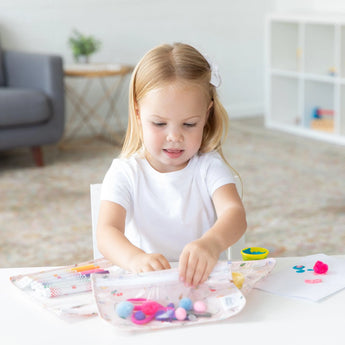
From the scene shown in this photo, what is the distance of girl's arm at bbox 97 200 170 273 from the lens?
911mm

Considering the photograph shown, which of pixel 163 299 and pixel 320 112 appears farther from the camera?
pixel 320 112

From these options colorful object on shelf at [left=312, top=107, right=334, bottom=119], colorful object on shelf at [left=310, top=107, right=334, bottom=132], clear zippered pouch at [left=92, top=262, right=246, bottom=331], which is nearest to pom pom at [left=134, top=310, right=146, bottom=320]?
clear zippered pouch at [left=92, top=262, right=246, bottom=331]

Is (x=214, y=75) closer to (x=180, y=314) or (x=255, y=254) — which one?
(x=255, y=254)

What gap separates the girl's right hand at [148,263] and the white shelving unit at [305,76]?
11.3 feet

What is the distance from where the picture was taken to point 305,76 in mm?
4512

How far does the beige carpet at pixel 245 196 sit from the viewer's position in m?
2.50

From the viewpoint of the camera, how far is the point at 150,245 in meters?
1.19

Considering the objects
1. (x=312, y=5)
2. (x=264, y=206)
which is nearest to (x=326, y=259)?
(x=264, y=206)

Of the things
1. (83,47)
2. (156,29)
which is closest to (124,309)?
(83,47)

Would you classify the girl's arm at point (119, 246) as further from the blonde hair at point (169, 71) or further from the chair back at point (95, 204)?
the blonde hair at point (169, 71)

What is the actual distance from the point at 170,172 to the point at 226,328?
1.54ft

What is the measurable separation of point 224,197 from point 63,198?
2.10 meters

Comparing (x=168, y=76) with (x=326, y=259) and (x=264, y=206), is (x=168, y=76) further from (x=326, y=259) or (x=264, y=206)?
(x=264, y=206)

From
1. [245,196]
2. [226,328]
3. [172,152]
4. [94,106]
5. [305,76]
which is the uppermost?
[172,152]
